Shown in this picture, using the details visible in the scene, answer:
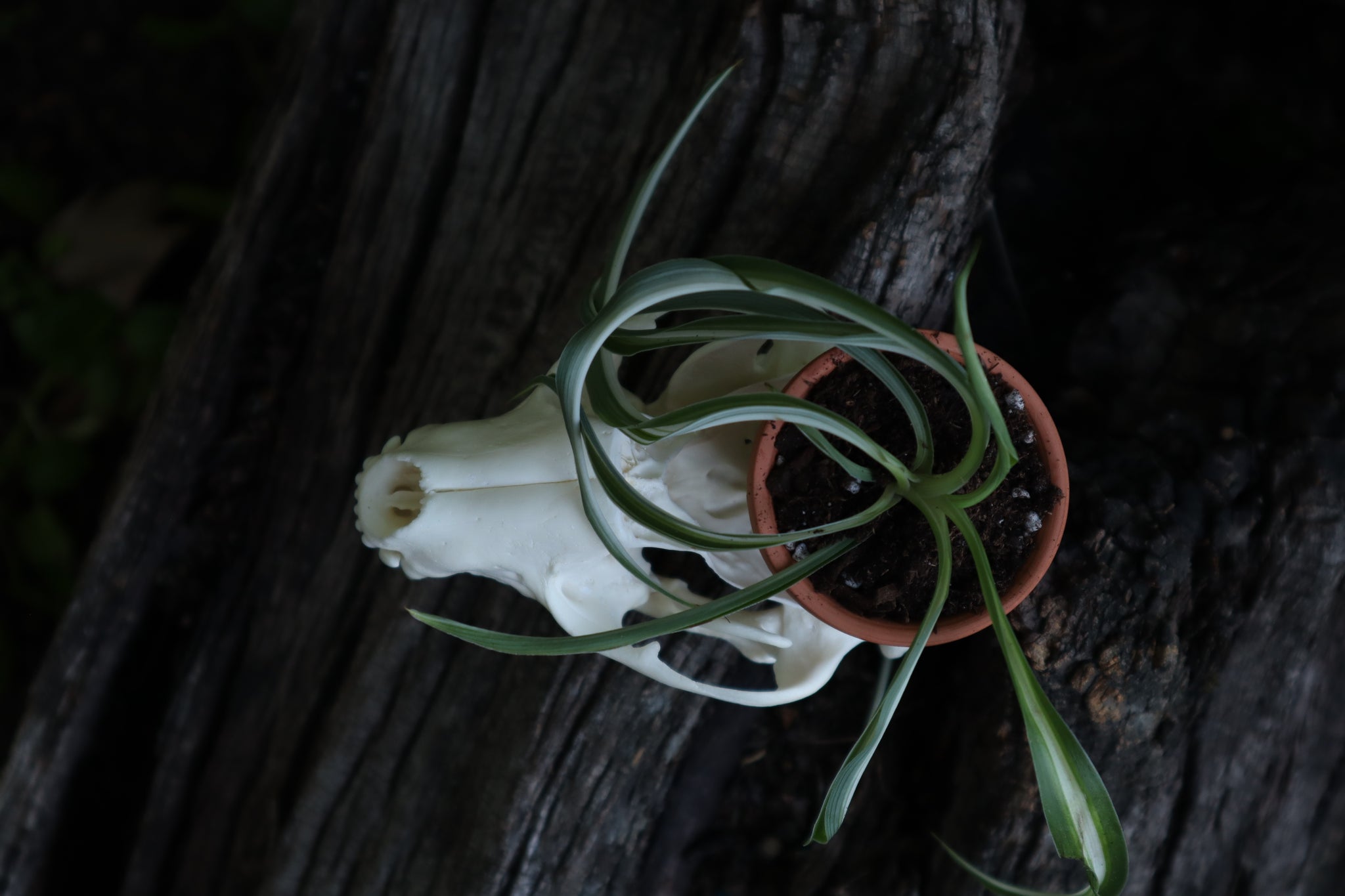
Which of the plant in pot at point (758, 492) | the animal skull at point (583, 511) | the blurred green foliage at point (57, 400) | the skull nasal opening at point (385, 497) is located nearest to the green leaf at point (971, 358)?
the plant in pot at point (758, 492)

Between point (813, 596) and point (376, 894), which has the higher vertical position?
point (813, 596)

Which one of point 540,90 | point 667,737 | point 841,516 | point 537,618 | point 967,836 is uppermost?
point 540,90

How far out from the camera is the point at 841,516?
823mm

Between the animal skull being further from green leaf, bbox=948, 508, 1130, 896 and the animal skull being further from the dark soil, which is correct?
green leaf, bbox=948, 508, 1130, 896

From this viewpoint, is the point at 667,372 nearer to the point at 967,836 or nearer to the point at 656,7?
the point at 656,7

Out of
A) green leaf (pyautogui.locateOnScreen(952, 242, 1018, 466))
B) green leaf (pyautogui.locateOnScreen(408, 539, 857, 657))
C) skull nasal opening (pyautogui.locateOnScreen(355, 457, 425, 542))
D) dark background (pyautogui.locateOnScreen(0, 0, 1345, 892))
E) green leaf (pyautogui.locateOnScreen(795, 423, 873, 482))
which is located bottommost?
green leaf (pyautogui.locateOnScreen(408, 539, 857, 657))

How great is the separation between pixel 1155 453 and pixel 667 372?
603mm

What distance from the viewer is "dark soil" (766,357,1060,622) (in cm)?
82

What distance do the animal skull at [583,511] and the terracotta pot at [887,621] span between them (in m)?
0.06

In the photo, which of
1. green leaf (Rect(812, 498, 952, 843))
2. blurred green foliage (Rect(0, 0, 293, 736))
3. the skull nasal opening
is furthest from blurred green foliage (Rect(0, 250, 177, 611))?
green leaf (Rect(812, 498, 952, 843))

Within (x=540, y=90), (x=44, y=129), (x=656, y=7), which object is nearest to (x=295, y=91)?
(x=540, y=90)

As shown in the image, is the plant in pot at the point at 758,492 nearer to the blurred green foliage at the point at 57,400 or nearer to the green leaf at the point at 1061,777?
the green leaf at the point at 1061,777

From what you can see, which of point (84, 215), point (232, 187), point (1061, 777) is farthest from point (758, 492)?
point (84, 215)

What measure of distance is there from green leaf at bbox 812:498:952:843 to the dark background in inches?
19.8
